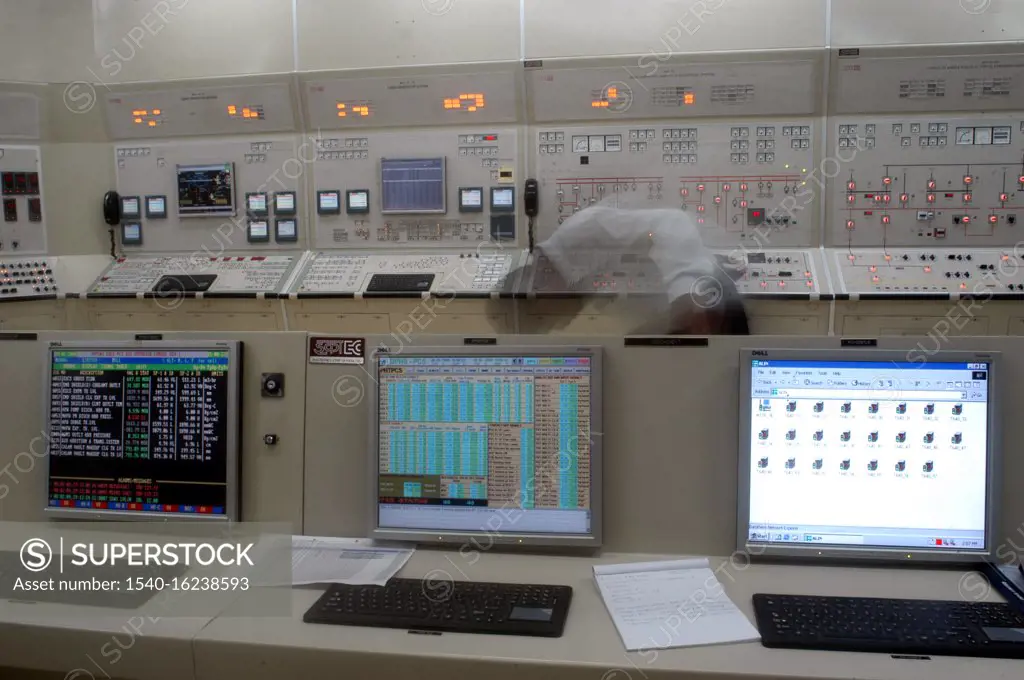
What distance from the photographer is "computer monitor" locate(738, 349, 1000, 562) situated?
117 cm

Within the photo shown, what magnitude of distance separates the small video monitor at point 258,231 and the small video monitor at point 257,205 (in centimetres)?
3

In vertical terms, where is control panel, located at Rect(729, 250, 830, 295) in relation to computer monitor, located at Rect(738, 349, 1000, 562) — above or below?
above

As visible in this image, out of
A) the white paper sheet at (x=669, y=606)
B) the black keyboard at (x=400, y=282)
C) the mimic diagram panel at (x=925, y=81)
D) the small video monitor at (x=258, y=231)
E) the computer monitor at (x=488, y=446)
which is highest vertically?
the mimic diagram panel at (x=925, y=81)

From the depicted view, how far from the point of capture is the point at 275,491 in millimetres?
1371

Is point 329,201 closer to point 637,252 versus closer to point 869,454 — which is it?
point 637,252

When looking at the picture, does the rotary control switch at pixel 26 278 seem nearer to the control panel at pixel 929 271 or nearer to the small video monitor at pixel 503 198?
the small video monitor at pixel 503 198

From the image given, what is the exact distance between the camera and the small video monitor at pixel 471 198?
11.4 feet

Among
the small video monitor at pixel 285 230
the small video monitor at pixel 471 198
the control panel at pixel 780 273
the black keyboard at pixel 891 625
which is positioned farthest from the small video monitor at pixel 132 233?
the black keyboard at pixel 891 625

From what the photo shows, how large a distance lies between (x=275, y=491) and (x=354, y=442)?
0.17 meters

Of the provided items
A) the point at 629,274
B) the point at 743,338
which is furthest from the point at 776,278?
the point at 743,338

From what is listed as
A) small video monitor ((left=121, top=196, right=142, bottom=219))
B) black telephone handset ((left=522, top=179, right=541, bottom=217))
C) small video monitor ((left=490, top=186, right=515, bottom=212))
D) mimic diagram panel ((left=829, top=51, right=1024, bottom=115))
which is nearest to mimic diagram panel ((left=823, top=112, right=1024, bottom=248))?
mimic diagram panel ((left=829, top=51, right=1024, bottom=115))

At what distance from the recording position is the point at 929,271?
3.15 meters

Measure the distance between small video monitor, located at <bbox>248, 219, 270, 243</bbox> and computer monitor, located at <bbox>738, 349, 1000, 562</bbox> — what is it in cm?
293

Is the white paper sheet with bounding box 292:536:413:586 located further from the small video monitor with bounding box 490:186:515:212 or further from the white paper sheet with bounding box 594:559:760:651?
the small video monitor with bounding box 490:186:515:212
